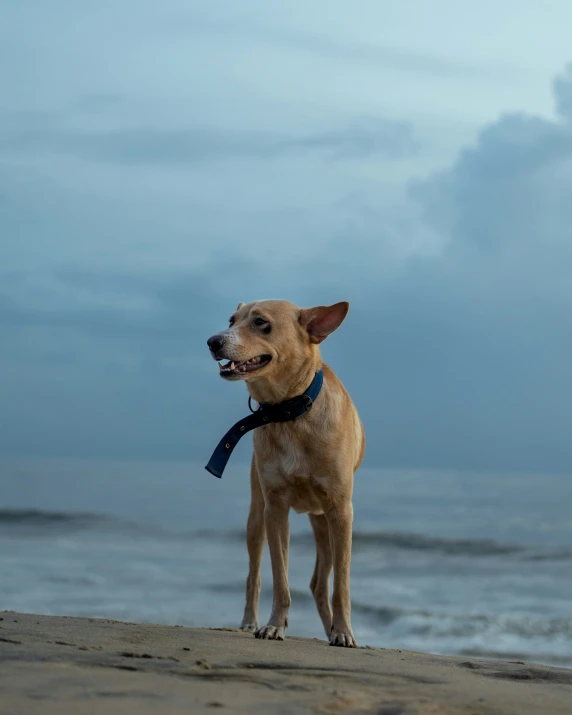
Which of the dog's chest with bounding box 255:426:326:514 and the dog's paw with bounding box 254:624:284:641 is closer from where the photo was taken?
the dog's paw with bounding box 254:624:284:641

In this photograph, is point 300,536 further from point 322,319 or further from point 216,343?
point 216,343

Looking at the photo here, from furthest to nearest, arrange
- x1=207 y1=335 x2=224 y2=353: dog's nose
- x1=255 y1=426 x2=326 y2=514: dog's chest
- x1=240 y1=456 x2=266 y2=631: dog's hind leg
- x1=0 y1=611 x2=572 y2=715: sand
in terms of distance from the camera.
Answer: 1. x1=240 y1=456 x2=266 y2=631: dog's hind leg
2. x1=255 y1=426 x2=326 y2=514: dog's chest
3. x1=207 y1=335 x2=224 y2=353: dog's nose
4. x1=0 y1=611 x2=572 y2=715: sand

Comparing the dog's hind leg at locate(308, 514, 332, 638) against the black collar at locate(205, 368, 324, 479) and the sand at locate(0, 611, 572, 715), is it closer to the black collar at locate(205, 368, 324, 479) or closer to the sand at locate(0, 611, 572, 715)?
the black collar at locate(205, 368, 324, 479)

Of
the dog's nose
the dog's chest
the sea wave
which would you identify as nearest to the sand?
the dog's chest

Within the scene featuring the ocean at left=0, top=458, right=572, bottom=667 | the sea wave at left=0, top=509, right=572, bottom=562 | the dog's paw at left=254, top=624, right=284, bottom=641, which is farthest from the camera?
the sea wave at left=0, top=509, right=572, bottom=562

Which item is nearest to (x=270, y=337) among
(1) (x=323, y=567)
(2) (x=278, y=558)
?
(2) (x=278, y=558)

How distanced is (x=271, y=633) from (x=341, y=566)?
0.66 metres

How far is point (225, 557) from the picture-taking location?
1967 cm

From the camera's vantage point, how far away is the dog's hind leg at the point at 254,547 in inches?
285

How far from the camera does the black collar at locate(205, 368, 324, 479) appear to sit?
622 centimetres

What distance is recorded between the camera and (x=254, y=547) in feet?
24.3

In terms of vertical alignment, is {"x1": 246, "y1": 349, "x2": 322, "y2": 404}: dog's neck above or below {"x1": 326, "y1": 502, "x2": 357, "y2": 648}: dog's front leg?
above

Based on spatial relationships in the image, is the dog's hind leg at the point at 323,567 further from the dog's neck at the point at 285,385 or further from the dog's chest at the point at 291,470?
the dog's neck at the point at 285,385

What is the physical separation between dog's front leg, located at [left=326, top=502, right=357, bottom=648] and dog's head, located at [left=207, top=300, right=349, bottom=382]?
109cm
